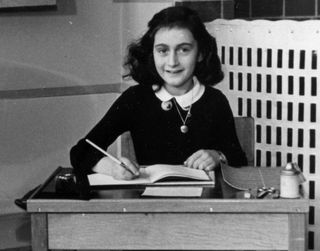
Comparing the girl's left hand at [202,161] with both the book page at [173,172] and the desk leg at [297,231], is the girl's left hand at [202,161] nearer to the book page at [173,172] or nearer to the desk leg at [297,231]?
the book page at [173,172]

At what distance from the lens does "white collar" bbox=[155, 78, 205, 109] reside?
6.64ft

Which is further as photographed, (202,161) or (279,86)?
(279,86)

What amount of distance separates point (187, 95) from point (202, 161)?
244 mm

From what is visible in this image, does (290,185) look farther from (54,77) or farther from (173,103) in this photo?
(54,77)

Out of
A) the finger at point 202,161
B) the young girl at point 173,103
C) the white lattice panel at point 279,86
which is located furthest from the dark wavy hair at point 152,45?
the finger at point 202,161

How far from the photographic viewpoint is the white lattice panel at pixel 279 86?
2.17 metres

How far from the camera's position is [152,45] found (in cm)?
204

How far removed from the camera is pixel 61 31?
2025mm

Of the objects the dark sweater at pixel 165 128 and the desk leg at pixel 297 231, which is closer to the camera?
the desk leg at pixel 297 231

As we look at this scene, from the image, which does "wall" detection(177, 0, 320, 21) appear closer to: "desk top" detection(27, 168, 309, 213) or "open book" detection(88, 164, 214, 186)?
"open book" detection(88, 164, 214, 186)

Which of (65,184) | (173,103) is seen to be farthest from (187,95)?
(65,184)

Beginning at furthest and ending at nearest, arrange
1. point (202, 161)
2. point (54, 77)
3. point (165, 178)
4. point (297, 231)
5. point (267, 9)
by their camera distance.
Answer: point (267, 9)
point (54, 77)
point (202, 161)
point (165, 178)
point (297, 231)

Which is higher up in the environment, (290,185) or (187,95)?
(187,95)

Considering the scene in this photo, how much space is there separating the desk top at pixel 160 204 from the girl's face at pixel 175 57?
457mm
